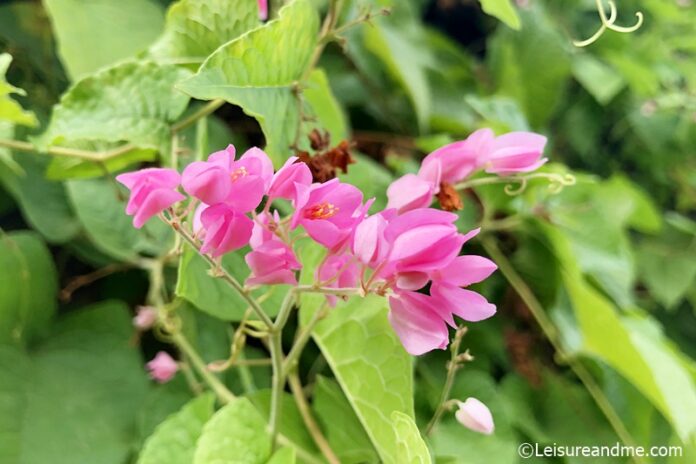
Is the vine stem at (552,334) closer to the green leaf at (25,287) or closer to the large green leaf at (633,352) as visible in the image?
the large green leaf at (633,352)

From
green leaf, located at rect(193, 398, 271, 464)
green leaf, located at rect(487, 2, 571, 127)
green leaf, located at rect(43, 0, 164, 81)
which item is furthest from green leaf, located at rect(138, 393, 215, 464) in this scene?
green leaf, located at rect(487, 2, 571, 127)

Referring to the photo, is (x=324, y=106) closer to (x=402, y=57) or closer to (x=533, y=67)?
(x=402, y=57)

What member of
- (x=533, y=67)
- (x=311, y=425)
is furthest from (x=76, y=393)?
(x=533, y=67)

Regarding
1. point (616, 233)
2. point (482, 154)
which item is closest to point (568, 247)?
point (616, 233)

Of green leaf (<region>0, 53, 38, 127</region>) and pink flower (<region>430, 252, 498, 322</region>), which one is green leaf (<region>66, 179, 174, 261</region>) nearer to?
green leaf (<region>0, 53, 38, 127</region>)

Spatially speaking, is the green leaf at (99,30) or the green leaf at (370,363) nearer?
the green leaf at (370,363)

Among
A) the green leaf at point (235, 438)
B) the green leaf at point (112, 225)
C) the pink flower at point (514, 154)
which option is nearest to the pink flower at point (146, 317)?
the green leaf at point (112, 225)
